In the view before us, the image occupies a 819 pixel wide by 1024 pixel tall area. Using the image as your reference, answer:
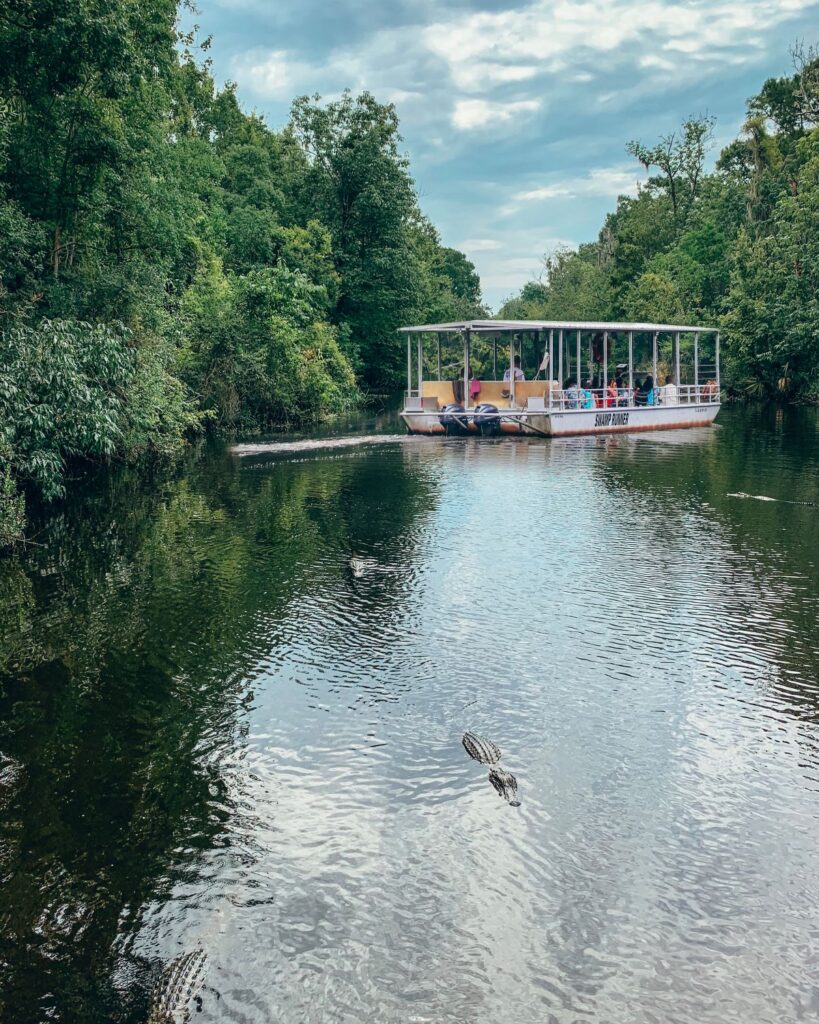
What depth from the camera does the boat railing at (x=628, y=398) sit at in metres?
33.6

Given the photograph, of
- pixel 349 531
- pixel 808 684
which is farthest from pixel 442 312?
pixel 808 684

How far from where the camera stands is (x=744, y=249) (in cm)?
5009

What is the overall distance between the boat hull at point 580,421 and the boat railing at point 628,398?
0.26 metres

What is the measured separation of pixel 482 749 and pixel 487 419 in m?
26.8

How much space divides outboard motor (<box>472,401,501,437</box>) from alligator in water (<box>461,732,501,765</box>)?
1016 inches

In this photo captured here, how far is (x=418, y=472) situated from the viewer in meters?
24.5

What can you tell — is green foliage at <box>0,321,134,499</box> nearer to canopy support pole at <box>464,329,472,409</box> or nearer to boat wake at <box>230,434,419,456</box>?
boat wake at <box>230,434,419,456</box>

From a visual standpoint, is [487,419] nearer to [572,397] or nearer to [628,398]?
[572,397]

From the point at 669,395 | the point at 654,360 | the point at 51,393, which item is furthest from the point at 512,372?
the point at 51,393

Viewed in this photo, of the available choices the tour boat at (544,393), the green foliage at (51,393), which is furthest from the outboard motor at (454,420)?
the green foliage at (51,393)

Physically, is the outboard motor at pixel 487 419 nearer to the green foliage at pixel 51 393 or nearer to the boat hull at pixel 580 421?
the boat hull at pixel 580 421

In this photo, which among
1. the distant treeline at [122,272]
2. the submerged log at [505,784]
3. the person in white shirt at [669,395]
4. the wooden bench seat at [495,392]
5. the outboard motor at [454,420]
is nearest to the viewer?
the submerged log at [505,784]

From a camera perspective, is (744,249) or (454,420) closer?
(454,420)

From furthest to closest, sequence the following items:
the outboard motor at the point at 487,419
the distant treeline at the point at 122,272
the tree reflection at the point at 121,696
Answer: the outboard motor at the point at 487,419, the distant treeline at the point at 122,272, the tree reflection at the point at 121,696
